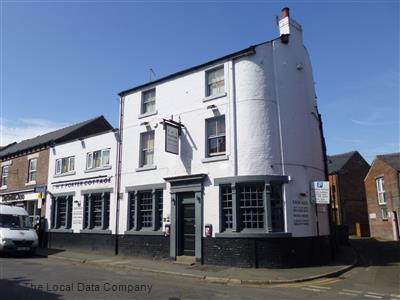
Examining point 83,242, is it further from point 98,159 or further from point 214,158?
point 214,158

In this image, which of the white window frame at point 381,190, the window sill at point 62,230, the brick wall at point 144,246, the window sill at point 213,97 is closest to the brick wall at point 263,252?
the brick wall at point 144,246

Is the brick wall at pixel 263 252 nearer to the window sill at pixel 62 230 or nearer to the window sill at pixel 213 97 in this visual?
the window sill at pixel 213 97

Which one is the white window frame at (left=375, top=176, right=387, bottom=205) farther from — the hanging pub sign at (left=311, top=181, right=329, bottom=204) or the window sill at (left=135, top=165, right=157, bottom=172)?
the window sill at (left=135, top=165, right=157, bottom=172)

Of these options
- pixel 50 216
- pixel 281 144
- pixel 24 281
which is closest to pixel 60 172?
pixel 50 216

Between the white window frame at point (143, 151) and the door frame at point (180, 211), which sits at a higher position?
the white window frame at point (143, 151)

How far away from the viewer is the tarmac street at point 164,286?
9320 mm

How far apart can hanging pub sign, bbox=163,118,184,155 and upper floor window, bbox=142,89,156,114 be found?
254 centimetres

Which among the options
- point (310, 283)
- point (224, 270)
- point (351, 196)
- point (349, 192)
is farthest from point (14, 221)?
point (351, 196)

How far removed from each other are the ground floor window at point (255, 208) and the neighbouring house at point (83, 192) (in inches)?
293

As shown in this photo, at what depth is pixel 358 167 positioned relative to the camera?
1654 inches

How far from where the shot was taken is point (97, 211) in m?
20.3

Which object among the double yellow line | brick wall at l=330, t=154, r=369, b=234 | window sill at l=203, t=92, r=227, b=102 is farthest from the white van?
brick wall at l=330, t=154, r=369, b=234

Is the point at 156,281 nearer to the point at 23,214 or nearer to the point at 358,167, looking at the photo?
the point at 23,214

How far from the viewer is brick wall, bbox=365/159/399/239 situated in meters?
29.5
